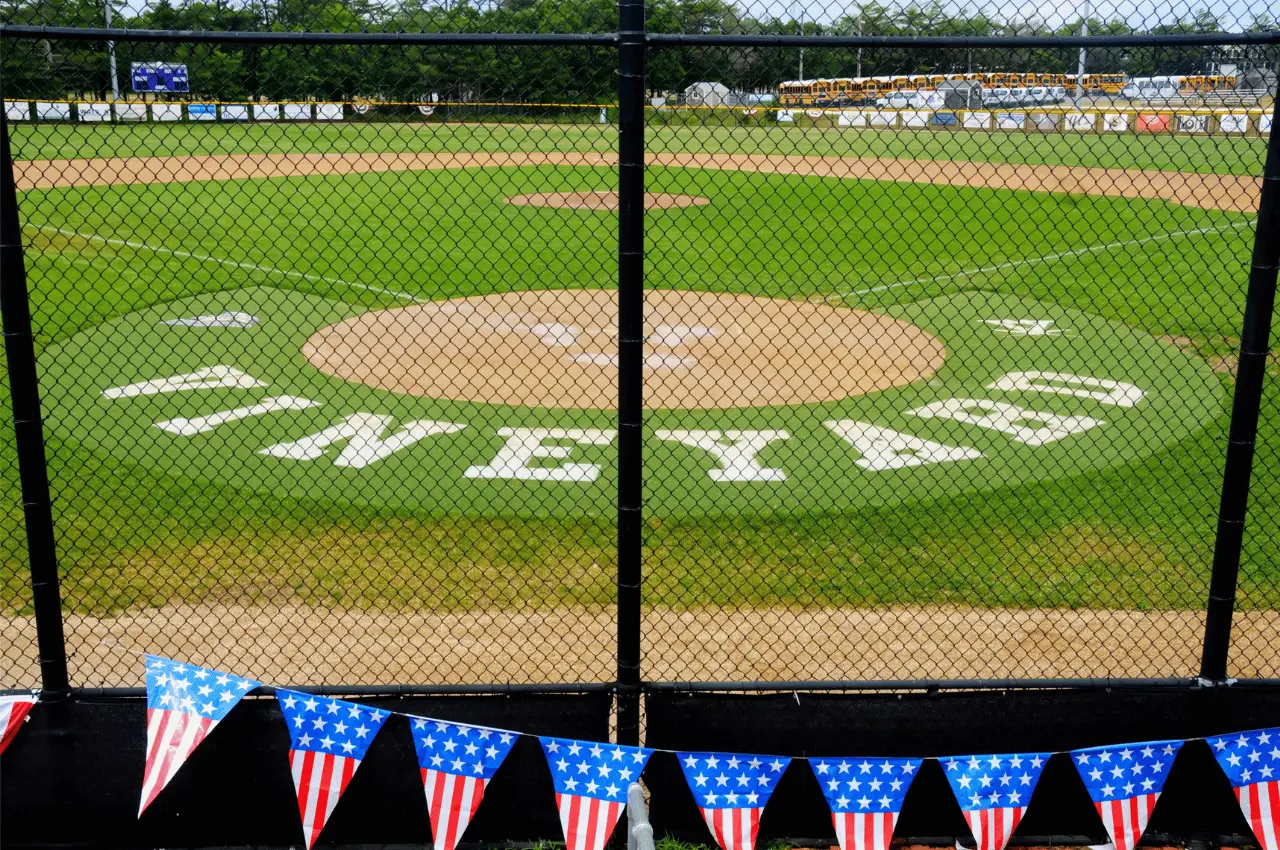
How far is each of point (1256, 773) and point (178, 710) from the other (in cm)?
441

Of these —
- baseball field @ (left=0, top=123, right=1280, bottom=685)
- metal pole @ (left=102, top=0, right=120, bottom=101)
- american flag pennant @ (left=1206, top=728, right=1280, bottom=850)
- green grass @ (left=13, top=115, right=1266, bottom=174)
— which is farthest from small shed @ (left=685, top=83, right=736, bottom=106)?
american flag pennant @ (left=1206, top=728, right=1280, bottom=850)

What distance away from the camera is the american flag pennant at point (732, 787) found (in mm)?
4855

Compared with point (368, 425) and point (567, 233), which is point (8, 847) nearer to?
point (368, 425)

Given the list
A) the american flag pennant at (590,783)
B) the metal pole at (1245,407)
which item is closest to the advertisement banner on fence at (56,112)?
the american flag pennant at (590,783)

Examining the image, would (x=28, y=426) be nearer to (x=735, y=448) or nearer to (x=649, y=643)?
(x=649, y=643)

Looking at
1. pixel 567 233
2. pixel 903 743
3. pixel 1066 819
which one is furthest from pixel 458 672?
pixel 567 233

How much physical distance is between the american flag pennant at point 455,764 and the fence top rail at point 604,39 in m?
2.65

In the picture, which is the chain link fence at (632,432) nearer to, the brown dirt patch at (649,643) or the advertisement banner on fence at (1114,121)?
the brown dirt patch at (649,643)

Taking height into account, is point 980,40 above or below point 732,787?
above

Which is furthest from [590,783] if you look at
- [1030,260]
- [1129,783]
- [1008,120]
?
[1030,260]

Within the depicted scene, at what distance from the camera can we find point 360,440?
1012 centimetres

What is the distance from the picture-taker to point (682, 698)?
5.14 metres

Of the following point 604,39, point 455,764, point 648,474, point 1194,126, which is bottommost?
point 648,474

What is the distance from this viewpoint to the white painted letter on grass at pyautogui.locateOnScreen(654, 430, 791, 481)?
9.55 m
